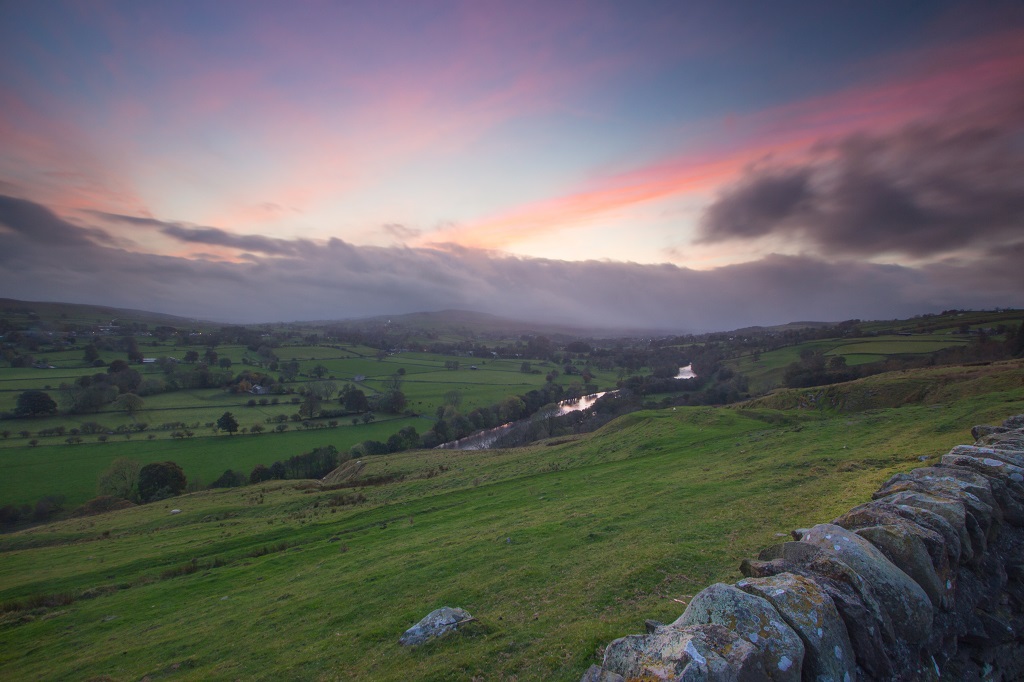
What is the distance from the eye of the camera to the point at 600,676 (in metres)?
5.14

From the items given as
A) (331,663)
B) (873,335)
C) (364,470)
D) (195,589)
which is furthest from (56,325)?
(873,335)

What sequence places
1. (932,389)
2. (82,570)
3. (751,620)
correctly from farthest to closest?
(932,389), (82,570), (751,620)

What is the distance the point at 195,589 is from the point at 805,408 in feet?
169

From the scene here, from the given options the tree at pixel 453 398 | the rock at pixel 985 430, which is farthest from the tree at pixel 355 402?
the rock at pixel 985 430

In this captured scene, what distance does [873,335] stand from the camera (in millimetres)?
109562

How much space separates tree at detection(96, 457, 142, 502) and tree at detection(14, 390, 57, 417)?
114ft

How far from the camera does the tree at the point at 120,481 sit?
5550 centimetres

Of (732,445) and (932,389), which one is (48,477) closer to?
(732,445)

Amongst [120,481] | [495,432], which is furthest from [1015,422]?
[120,481]

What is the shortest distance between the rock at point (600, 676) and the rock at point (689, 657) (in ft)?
0.28

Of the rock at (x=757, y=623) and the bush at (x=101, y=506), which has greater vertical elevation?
the rock at (x=757, y=623)

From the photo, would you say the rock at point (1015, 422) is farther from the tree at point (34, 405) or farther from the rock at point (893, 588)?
the tree at point (34, 405)

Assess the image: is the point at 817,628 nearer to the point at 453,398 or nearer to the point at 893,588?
the point at 893,588

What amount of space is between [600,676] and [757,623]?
2.04 meters
